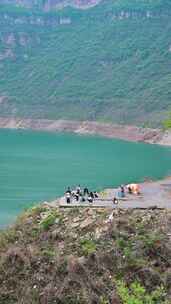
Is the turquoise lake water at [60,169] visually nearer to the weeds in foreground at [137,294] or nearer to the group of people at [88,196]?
the group of people at [88,196]

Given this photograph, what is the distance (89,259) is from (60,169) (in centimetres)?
6661

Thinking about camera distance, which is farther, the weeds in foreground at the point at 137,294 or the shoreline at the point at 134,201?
the shoreline at the point at 134,201

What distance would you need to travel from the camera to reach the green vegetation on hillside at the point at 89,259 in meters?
25.6

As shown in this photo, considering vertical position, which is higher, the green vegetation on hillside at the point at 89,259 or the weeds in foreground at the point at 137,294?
the green vegetation on hillside at the point at 89,259

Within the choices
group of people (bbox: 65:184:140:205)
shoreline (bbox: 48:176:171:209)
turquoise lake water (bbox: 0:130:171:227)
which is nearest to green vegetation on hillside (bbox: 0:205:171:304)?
shoreline (bbox: 48:176:171:209)

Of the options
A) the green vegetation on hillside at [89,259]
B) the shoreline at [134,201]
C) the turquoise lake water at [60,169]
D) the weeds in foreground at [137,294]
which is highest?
the turquoise lake water at [60,169]

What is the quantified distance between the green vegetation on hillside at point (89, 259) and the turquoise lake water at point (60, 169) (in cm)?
1996

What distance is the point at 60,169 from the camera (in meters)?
93.2

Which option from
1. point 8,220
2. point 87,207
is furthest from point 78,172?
point 87,207

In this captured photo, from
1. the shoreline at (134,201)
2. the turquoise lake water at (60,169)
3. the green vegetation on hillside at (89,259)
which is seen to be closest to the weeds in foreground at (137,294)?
the green vegetation on hillside at (89,259)

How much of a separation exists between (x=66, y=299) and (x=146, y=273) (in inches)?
131

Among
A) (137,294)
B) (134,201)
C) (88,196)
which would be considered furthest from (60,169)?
(137,294)

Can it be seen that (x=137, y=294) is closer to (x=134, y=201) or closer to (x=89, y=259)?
(x=89, y=259)

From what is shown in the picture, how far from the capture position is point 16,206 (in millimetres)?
58531
